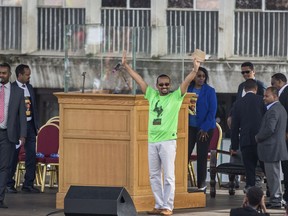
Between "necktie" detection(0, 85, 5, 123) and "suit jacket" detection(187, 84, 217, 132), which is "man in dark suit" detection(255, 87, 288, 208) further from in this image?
"necktie" detection(0, 85, 5, 123)

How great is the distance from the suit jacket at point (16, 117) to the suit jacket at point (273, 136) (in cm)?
326

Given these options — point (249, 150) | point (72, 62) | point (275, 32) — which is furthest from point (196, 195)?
point (275, 32)

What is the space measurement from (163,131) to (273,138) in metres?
1.94

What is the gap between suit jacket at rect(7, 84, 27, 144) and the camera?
22203mm

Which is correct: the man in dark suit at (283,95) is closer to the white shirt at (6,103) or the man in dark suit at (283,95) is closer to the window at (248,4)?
the white shirt at (6,103)

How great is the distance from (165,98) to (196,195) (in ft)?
6.46

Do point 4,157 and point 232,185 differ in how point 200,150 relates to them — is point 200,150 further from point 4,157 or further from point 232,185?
point 4,157

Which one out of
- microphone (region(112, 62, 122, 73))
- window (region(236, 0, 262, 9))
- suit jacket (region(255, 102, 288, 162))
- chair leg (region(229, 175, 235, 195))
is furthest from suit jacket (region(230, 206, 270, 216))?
window (region(236, 0, 262, 9))

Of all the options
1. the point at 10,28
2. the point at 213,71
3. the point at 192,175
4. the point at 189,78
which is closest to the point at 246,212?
the point at 189,78

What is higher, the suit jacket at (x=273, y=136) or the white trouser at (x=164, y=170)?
the suit jacket at (x=273, y=136)

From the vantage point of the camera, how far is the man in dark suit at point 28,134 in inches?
963

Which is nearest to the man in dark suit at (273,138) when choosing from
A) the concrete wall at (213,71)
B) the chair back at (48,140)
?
the chair back at (48,140)

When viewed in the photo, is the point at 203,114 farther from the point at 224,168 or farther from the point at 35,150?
the point at 35,150

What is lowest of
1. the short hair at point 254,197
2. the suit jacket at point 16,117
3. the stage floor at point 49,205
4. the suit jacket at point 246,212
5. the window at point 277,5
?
the stage floor at point 49,205
